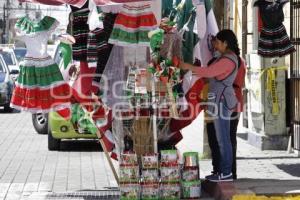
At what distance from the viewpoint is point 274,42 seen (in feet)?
32.9

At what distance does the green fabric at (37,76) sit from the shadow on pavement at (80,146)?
5.10m

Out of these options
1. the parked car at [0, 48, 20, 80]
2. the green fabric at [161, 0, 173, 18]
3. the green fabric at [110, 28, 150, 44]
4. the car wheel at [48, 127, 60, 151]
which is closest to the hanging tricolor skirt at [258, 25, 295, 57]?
the green fabric at [161, 0, 173, 18]

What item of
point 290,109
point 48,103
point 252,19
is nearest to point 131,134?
point 48,103

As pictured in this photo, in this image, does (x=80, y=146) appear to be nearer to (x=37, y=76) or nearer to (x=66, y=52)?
(x=66, y=52)

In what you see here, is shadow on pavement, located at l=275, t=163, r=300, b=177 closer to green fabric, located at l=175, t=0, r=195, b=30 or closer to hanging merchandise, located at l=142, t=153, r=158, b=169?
hanging merchandise, located at l=142, t=153, r=158, b=169

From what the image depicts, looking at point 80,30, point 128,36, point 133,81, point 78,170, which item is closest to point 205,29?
point 128,36

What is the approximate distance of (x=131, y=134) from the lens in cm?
906

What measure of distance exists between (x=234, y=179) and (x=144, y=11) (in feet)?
7.75

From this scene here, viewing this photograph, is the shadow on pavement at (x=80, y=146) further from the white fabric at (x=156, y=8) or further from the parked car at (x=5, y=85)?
the parked car at (x=5, y=85)

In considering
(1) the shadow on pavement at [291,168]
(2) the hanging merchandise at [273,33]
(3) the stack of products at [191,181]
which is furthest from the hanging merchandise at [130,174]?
(1) the shadow on pavement at [291,168]

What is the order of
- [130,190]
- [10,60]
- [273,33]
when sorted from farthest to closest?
[10,60], [273,33], [130,190]

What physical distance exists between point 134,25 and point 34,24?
119 centimetres

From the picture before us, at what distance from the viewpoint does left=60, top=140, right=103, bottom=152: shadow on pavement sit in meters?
14.3

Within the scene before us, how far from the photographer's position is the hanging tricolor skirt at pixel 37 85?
905 centimetres
